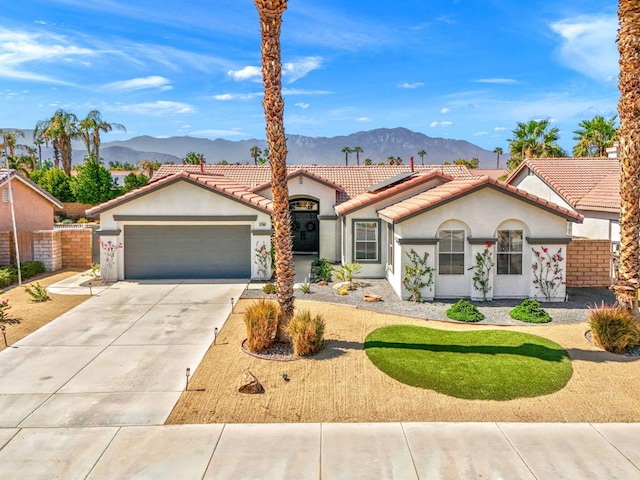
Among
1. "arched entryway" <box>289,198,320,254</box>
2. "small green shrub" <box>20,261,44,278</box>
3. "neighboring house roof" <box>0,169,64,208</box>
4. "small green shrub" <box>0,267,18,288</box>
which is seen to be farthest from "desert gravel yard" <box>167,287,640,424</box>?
"neighboring house roof" <box>0,169,64,208</box>

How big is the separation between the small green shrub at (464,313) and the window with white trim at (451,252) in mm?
1851

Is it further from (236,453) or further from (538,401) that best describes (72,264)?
(538,401)

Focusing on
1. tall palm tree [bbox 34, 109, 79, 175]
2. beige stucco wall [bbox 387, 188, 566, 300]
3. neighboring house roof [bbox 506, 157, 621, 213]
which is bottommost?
beige stucco wall [bbox 387, 188, 566, 300]

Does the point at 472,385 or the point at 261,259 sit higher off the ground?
the point at 261,259

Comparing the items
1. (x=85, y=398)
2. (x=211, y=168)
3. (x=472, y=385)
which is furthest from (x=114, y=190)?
(x=472, y=385)

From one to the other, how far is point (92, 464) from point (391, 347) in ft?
22.1

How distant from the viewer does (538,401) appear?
901cm

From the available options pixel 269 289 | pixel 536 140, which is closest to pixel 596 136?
pixel 536 140

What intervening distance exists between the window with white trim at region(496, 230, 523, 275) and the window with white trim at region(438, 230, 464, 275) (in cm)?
125

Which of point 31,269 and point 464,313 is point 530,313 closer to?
point 464,313

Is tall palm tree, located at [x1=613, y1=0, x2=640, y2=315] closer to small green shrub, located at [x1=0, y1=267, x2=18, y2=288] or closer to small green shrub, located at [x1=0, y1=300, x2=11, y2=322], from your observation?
small green shrub, located at [x1=0, y1=300, x2=11, y2=322]

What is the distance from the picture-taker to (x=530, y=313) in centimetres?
1437

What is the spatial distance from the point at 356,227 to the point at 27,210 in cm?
1689

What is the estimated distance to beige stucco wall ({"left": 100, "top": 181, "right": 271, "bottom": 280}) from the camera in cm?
1975
